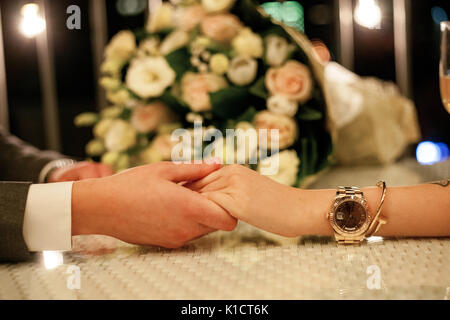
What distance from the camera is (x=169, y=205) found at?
2.49 ft

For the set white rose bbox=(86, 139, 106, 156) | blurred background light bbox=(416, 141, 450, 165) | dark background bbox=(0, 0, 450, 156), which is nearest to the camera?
white rose bbox=(86, 139, 106, 156)

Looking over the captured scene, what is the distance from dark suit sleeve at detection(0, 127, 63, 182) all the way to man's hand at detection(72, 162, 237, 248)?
0.54 meters

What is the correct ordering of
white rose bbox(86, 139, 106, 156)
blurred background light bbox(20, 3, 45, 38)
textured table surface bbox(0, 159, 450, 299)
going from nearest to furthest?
1. textured table surface bbox(0, 159, 450, 299)
2. white rose bbox(86, 139, 106, 156)
3. blurred background light bbox(20, 3, 45, 38)

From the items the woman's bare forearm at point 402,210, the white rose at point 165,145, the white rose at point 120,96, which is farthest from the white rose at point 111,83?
the woman's bare forearm at point 402,210

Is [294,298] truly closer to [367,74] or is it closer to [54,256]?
[54,256]

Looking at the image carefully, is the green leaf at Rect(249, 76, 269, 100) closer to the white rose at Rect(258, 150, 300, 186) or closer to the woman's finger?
the white rose at Rect(258, 150, 300, 186)

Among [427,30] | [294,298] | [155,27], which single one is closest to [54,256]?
[294,298]

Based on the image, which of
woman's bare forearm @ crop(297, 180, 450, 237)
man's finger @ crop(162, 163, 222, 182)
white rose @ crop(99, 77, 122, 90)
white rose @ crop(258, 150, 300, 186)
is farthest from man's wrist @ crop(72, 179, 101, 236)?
white rose @ crop(99, 77, 122, 90)

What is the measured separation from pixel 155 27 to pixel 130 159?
0.39 meters

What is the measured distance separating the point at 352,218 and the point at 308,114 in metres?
0.41

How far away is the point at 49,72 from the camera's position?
2902 millimetres

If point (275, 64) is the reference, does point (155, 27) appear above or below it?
above

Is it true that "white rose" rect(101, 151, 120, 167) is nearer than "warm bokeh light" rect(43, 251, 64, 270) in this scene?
No

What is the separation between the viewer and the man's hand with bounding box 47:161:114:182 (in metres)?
1.19
